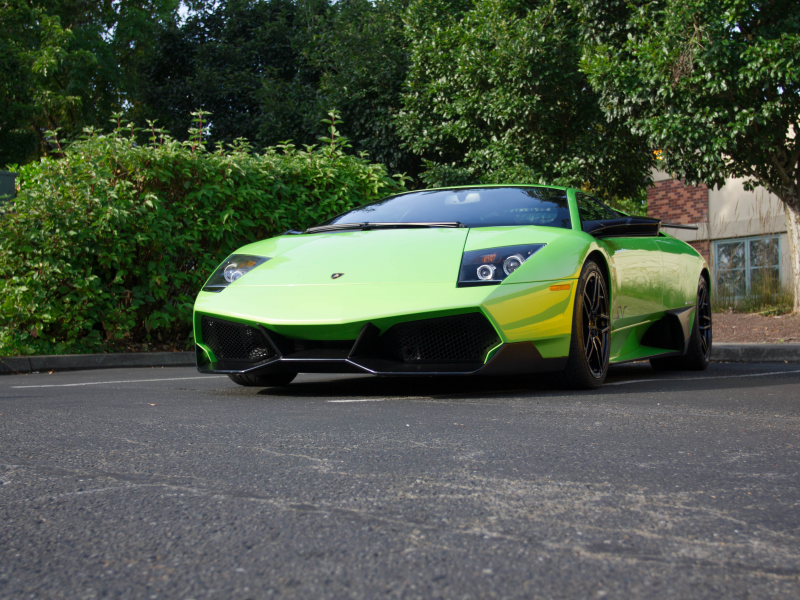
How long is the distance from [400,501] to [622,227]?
3.62 meters

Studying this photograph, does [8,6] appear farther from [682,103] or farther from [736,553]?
[736,553]

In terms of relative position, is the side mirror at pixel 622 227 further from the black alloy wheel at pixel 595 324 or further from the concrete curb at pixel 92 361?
the concrete curb at pixel 92 361

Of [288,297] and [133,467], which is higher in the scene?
[288,297]

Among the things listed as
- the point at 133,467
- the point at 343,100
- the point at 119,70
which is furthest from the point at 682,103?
the point at 119,70

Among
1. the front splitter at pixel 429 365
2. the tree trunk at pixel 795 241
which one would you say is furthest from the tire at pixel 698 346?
the tree trunk at pixel 795 241

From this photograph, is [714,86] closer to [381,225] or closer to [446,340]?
[381,225]

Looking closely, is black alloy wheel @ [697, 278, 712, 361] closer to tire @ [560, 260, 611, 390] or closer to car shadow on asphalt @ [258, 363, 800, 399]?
car shadow on asphalt @ [258, 363, 800, 399]

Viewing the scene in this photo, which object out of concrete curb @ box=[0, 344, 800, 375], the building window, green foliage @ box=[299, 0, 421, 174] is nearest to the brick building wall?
the building window

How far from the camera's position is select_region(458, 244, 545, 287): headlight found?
4.63 metres

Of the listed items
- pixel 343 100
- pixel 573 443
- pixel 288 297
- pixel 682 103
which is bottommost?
pixel 573 443

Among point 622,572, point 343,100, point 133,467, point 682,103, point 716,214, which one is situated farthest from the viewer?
point 716,214

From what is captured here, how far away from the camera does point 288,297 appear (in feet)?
15.6

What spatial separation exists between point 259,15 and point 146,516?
22.4 metres

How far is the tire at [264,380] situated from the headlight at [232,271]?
618 mm
